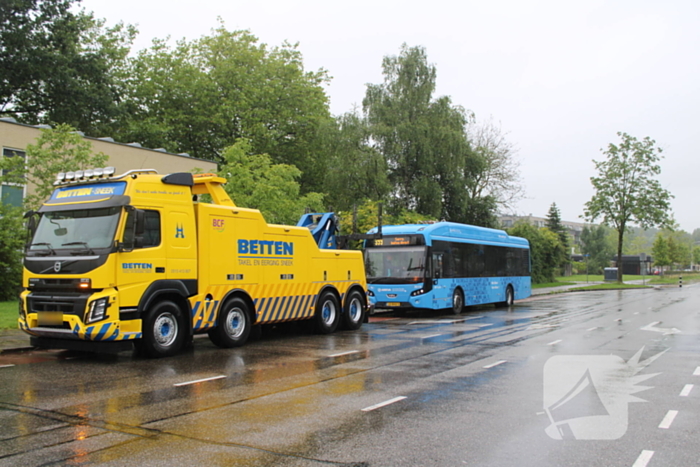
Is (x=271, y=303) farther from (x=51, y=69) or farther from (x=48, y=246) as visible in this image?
(x=51, y=69)

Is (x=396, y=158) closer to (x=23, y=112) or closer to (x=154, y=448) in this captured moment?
(x=23, y=112)

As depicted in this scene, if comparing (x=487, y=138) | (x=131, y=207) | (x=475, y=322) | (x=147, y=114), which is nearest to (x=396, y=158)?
(x=487, y=138)

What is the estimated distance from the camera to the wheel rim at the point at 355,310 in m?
16.4

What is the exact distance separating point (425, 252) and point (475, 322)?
3080mm

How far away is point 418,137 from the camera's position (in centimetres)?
3834

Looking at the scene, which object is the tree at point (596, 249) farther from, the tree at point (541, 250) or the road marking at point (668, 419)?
the road marking at point (668, 419)

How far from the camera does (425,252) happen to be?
67.5 ft

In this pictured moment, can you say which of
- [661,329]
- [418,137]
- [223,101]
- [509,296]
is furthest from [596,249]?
[661,329]

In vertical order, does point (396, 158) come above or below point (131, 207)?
above

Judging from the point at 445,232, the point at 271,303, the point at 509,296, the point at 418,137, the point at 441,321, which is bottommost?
the point at 441,321

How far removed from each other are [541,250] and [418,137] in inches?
715

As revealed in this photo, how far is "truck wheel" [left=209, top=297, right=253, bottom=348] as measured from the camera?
12148mm

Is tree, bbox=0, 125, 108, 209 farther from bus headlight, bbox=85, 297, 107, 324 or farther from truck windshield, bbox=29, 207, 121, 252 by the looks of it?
bus headlight, bbox=85, 297, 107, 324

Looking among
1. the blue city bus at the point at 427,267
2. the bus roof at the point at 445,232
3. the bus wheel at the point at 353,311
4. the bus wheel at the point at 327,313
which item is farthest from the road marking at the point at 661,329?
the bus wheel at the point at 327,313
